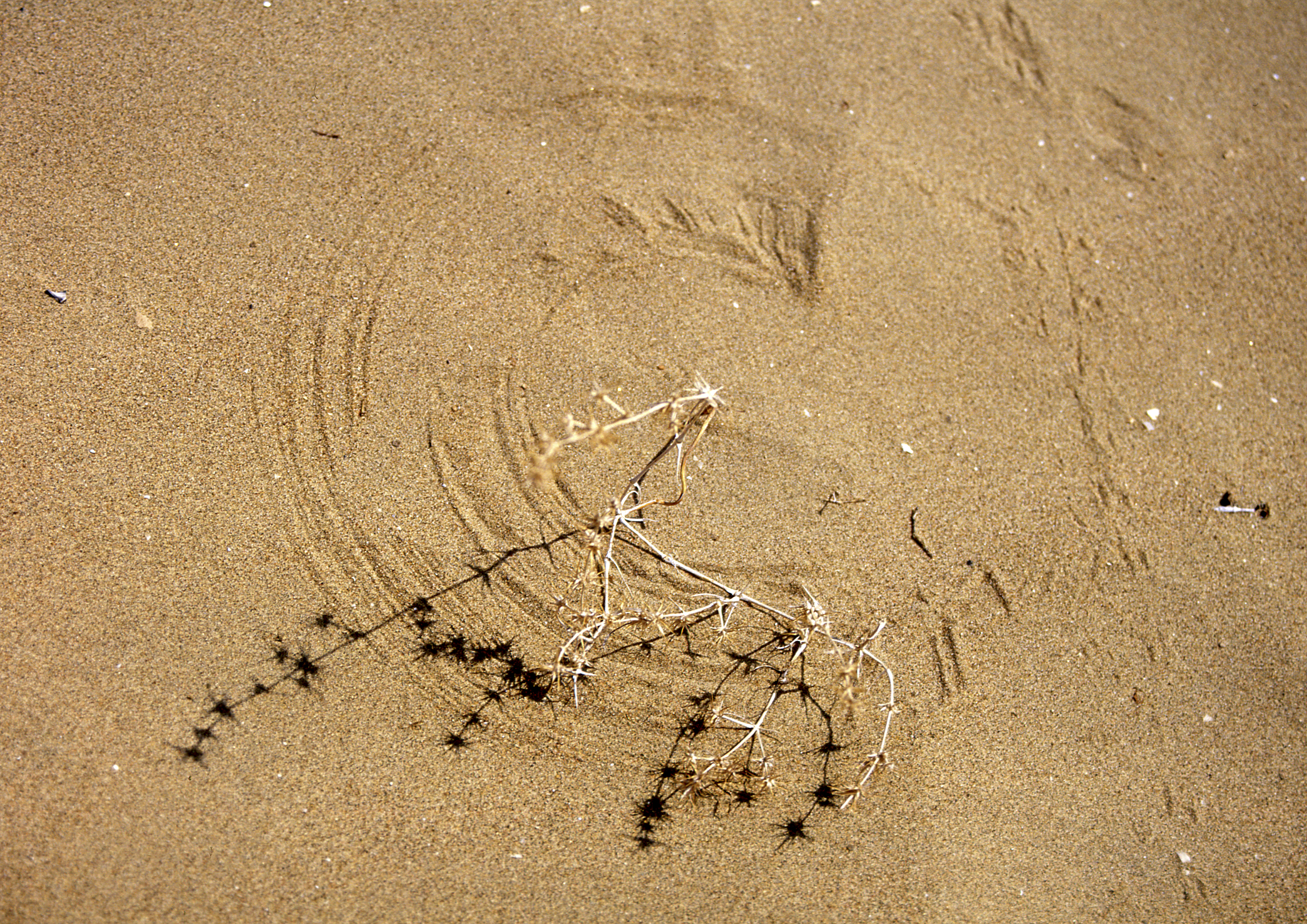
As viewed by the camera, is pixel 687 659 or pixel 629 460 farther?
pixel 629 460

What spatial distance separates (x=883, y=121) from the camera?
9.43ft

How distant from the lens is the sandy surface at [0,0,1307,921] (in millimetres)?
2211

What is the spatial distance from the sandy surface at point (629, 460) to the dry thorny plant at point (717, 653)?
A: 0.03 m

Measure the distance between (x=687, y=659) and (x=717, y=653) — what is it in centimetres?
10

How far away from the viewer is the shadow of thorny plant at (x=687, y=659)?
89.7 inches

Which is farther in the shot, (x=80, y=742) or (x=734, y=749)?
(x=734, y=749)

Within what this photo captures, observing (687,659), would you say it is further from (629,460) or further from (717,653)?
(629,460)

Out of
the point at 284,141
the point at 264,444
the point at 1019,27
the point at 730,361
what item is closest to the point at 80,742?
the point at 264,444

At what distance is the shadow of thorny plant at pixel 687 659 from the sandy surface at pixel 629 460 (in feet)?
0.06

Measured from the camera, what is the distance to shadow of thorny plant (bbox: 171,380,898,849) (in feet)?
7.48

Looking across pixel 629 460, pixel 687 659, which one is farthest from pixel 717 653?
pixel 629 460

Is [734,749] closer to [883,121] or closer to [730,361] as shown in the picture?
[730,361]

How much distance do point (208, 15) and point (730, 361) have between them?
2.15 m

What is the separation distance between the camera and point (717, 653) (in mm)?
2418
